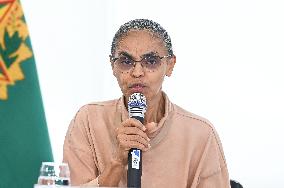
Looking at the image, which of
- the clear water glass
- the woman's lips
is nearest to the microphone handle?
the clear water glass

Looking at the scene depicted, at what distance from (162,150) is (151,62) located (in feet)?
1.05

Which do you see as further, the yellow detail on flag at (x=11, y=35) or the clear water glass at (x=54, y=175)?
the yellow detail on flag at (x=11, y=35)

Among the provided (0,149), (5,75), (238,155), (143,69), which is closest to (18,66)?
(5,75)

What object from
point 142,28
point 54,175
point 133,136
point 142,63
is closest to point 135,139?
point 133,136

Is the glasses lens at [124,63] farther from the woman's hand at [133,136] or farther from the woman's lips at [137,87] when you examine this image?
the woman's hand at [133,136]

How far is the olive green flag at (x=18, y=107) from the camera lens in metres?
2.05

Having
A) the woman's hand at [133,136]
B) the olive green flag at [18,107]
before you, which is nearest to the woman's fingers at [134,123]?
the woman's hand at [133,136]

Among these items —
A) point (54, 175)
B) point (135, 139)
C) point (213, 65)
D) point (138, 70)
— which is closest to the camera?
point (54, 175)

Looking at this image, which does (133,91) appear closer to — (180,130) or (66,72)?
(180,130)

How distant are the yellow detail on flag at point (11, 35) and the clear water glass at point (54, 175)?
1.10 metres

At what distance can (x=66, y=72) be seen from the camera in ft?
8.34

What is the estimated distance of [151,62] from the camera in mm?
1447

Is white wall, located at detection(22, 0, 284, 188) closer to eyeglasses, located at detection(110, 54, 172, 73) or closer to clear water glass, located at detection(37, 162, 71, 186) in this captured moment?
eyeglasses, located at detection(110, 54, 172, 73)

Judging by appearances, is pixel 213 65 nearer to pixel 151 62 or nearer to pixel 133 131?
pixel 151 62
